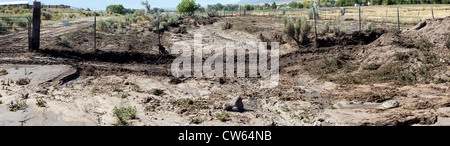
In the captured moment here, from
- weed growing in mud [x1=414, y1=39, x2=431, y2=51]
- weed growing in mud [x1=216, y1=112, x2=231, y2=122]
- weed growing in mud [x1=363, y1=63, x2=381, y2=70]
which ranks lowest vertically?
weed growing in mud [x1=216, y1=112, x2=231, y2=122]

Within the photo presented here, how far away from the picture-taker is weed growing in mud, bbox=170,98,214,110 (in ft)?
26.6

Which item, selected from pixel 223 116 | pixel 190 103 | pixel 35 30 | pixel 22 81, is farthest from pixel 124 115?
pixel 35 30

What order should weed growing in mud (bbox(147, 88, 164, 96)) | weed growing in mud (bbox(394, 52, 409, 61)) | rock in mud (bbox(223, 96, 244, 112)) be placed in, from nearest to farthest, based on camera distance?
rock in mud (bbox(223, 96, 244, 112)), weed growing in mud (bbox(147, 88, 164, 96)), weed growing in mud (bbox(394, 52, 409, 61))

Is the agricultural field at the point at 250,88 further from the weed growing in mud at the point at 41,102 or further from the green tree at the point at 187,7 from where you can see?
the green tree at the point at 187,7

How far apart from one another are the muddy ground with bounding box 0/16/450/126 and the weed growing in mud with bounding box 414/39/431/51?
0.08m

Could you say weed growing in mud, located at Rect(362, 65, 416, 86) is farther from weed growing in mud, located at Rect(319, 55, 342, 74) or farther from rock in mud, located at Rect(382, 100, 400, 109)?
rock in mud, located at Rect(382, 100, 400, 109)

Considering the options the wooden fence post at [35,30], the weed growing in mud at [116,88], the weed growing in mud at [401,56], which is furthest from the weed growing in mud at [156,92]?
the wooden fence post at [35,30]

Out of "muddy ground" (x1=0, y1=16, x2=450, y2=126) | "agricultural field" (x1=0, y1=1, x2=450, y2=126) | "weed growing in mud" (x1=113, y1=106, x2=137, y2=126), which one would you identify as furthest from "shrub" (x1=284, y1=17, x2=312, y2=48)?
"weed growing in mud" (x1=113, y1=106, x2=137, y2=126)

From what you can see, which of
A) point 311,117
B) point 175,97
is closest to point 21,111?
point 175,97

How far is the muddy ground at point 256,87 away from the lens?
7.26 m

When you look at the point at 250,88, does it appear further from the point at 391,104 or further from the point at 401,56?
the point at 401,56

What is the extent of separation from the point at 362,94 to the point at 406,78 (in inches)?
75.4
